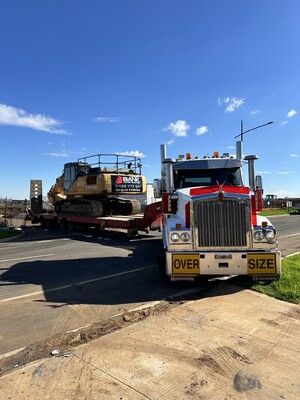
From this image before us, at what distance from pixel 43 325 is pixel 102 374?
186 cm

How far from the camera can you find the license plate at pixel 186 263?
247 inches

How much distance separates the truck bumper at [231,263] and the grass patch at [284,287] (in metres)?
0.33

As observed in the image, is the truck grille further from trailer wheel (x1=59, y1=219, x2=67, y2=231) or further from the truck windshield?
trailer wheel (x1=59, y1=219, x2=67, y2=231)

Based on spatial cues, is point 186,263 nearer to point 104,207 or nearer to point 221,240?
point 221,240

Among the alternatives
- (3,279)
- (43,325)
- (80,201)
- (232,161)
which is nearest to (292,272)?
(232,161)

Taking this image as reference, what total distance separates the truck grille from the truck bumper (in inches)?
7.5

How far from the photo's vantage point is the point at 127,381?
3414mm

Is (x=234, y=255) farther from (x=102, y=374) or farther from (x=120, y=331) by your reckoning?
(x=102, y=374)

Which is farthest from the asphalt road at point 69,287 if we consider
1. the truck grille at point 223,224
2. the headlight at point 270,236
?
the headlight at point 270,236

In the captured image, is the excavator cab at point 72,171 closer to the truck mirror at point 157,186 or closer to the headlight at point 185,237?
the truck mirror at point 157,186

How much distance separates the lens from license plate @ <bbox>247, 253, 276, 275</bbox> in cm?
623

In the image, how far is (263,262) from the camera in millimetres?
6234

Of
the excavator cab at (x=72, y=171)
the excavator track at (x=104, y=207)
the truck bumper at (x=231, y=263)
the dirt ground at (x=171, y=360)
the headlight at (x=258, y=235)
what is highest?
the excavator cab at (x=72, y=171)

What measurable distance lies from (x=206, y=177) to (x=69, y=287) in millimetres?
4203
